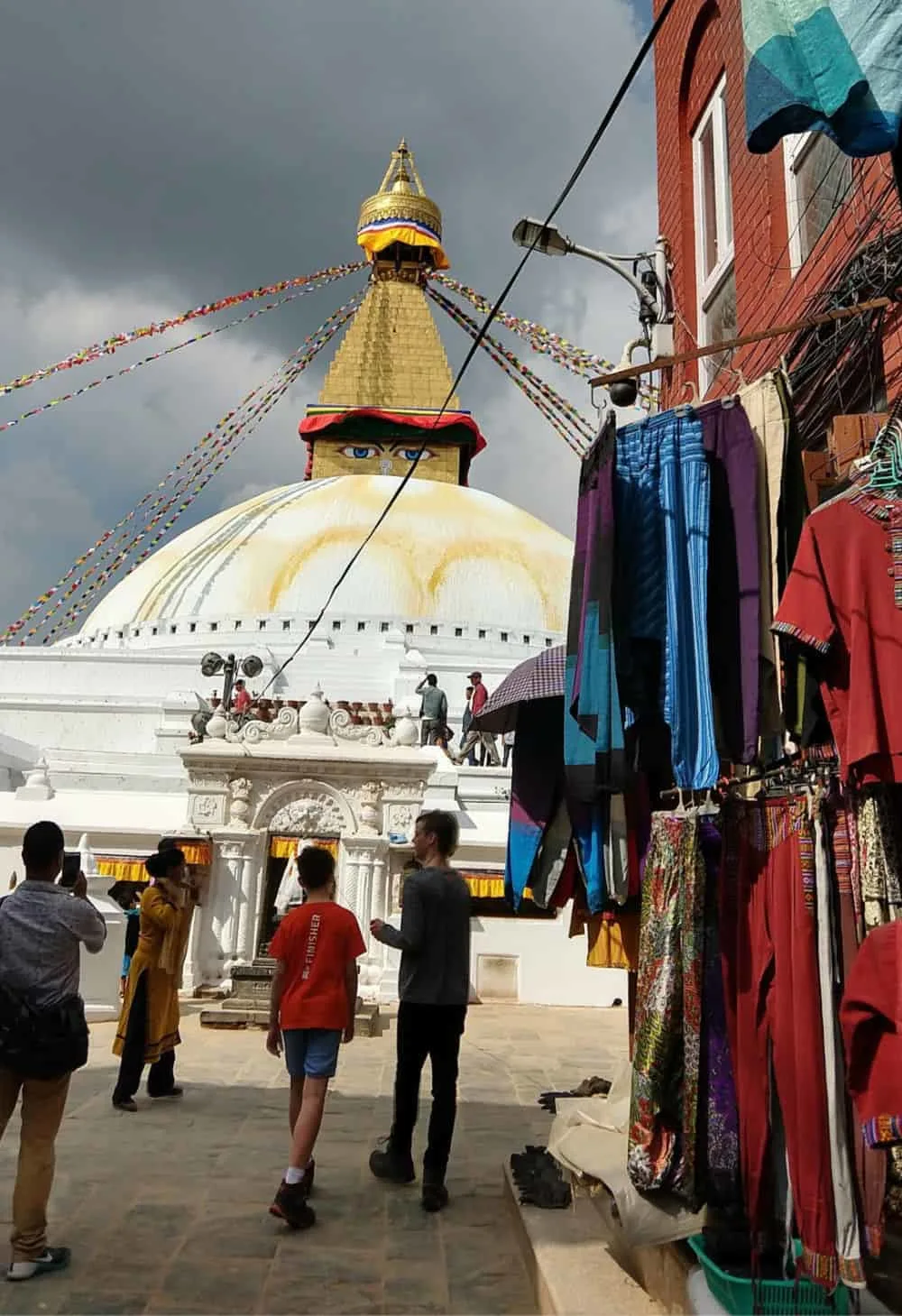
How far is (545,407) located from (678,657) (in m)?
19.5

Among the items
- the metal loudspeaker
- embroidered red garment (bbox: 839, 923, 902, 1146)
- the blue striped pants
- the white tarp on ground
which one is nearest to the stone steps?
the white tarp on ground

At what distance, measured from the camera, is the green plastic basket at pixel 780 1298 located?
8.07 feet

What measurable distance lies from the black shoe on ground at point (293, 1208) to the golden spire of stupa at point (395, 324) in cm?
3377

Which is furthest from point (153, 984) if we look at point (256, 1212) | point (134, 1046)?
point (256, 1212)

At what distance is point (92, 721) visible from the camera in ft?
70.9

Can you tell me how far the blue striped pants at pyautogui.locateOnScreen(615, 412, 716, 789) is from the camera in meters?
3.15

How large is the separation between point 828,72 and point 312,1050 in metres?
3.64

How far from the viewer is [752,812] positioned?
9.39 ft

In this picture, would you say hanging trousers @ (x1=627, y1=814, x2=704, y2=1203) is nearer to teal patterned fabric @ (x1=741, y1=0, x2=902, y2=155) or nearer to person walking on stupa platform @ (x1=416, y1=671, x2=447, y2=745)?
teal patterned fabric @ (x1=741, y1=0, x2=902, y2=155)

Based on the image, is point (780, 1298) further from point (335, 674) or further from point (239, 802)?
point (335, 674)

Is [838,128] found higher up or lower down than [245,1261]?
higher up

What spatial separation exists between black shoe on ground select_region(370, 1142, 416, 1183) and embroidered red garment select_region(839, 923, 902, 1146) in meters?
2.73

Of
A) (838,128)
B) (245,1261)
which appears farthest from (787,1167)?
(838,128)

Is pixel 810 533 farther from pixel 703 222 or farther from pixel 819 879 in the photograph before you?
pixel 703 222
